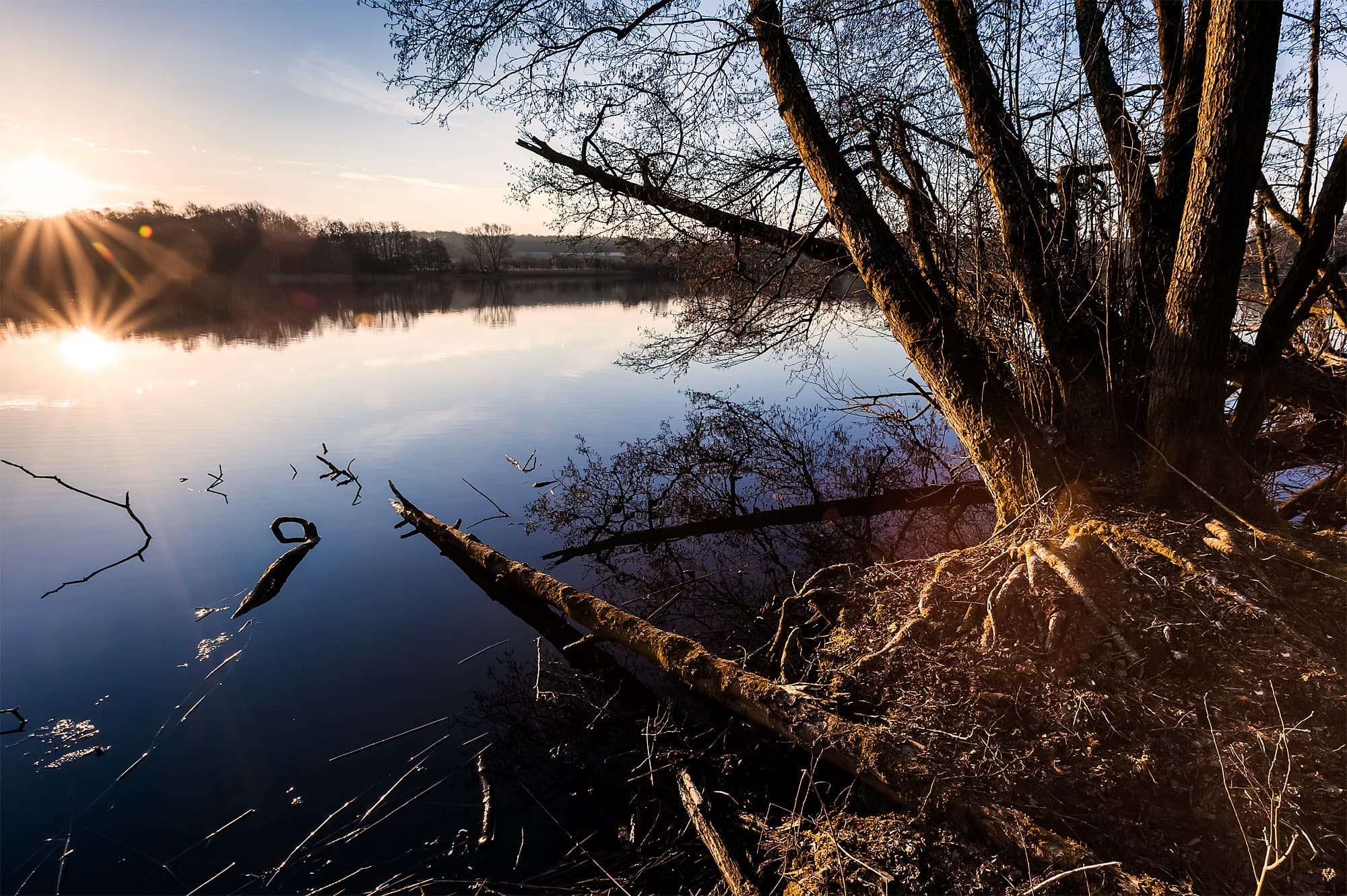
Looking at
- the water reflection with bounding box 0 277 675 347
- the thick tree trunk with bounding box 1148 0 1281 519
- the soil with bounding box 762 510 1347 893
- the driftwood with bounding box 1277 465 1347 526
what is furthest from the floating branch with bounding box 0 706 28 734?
the water reflection with bounding box 0 277 675 347

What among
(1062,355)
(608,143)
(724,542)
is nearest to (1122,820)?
(1062,355)

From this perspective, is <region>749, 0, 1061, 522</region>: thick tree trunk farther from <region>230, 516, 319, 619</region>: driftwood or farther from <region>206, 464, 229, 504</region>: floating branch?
<region>206, 464, 229, 504</region>: floating branch

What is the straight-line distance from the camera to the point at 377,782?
332 cm

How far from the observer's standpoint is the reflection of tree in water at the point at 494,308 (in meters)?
32.1

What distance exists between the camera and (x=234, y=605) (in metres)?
5.32

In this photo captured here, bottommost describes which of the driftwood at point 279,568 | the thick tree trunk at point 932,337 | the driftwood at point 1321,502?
the driftwood at point 279,568

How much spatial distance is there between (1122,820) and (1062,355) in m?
2.86

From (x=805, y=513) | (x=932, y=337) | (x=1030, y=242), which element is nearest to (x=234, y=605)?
(x=805, y=513)

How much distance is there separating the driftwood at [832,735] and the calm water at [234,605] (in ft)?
3.27

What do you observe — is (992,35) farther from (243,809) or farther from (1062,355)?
(243,809)

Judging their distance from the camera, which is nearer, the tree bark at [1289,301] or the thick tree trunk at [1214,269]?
the thick tree trunk at [1214,269]

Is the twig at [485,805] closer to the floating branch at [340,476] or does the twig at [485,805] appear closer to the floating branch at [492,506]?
the floating branch at [492,506]

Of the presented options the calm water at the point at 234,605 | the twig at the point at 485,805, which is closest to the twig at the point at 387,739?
the calm water at the point at 234,605

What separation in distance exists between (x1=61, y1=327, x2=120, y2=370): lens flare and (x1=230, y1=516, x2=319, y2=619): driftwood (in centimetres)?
1673
